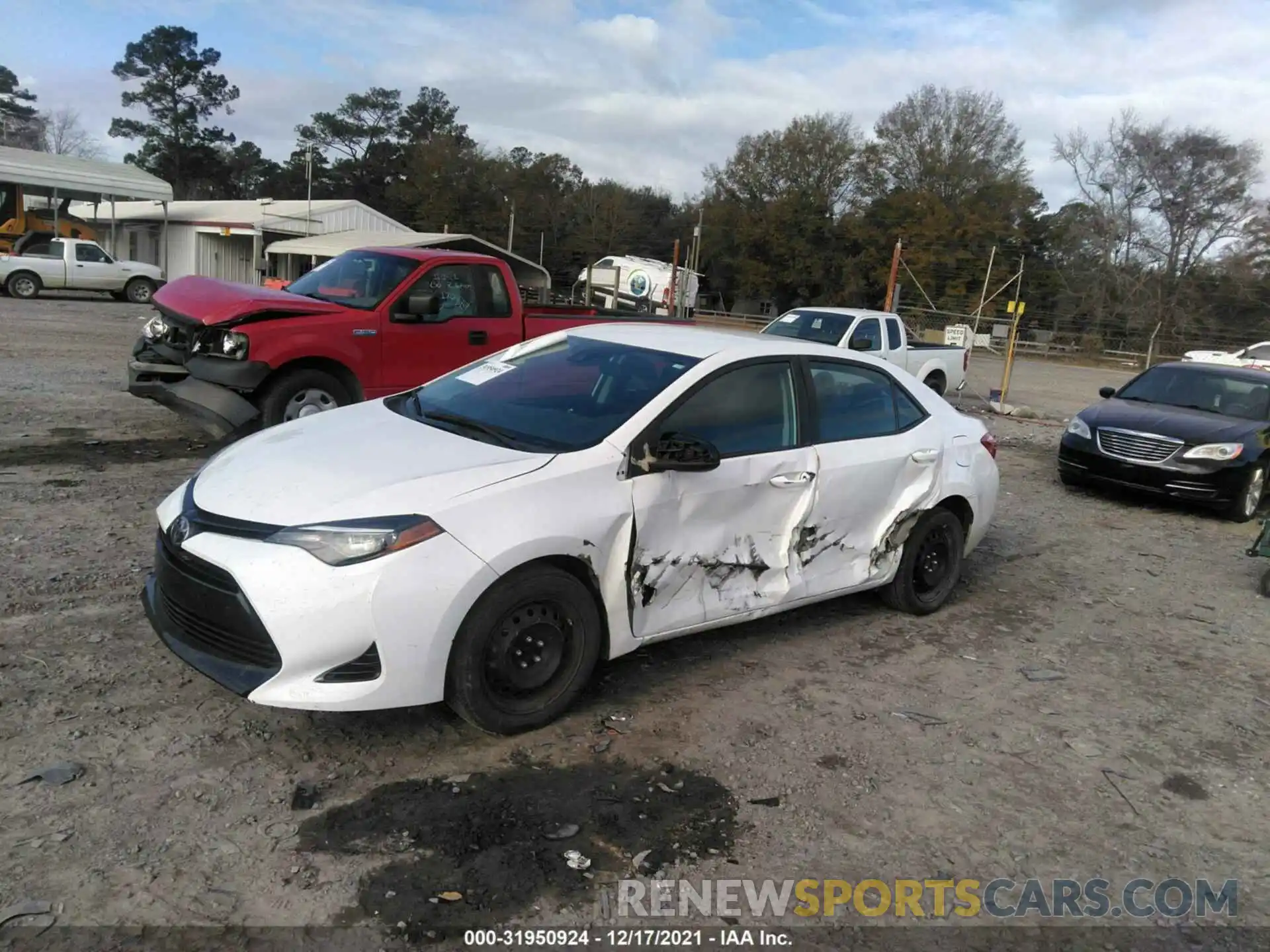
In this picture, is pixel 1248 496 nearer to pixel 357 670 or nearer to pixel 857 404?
pixel 857 404

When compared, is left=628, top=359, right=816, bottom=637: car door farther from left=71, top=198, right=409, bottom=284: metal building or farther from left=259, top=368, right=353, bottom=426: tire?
left=71, top=198, right=409, bottom=284: metal building

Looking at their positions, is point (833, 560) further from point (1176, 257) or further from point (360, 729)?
point (1176, 257)

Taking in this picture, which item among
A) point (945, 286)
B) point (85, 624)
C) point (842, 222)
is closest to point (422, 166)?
point (842, 222)

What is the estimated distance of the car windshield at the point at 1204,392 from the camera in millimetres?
9625

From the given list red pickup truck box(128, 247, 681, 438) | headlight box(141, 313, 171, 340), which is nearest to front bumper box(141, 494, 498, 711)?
red pickup truck box(128, 247, 681, 438)

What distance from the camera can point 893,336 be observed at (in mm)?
15367

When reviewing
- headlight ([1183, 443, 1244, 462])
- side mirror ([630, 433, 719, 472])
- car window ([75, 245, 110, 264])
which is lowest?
headlight ([1183, 443, 1244, 462])

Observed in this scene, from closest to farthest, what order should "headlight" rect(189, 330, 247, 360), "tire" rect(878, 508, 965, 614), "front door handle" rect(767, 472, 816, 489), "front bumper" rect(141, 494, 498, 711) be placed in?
"front bumper" rect(141, 494, 498, 711)
"front door handle" rect(767, 472, 816, 489)
"tire" rect(878, 508, 965, 614)
"headlight" rect(189, 330, 247, 360)

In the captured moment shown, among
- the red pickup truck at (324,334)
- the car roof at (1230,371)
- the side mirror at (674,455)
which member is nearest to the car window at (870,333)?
the car roof at (1230,371)

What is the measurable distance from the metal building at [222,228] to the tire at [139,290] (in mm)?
7442

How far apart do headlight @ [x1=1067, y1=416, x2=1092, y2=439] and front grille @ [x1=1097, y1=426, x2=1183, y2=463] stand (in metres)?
0.14

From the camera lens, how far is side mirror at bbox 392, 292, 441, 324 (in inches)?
314

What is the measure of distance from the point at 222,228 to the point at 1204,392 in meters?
35.4

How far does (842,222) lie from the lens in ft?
180
